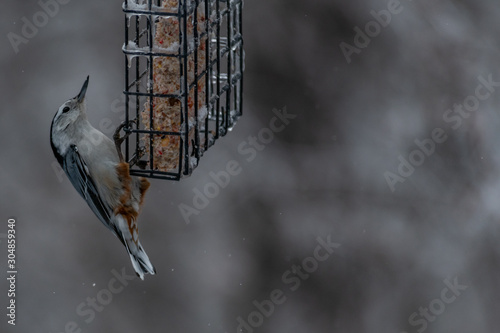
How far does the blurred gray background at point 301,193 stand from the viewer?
7391mm

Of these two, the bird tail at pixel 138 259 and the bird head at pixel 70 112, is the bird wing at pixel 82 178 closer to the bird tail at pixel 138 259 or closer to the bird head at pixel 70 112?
the bird head at pixel 70 112

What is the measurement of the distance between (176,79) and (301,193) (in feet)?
13.7

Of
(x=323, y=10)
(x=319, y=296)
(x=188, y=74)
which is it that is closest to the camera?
(x=188, y=74)

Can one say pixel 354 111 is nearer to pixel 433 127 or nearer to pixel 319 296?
pixel 433 127

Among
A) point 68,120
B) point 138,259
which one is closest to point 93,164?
point 68,120

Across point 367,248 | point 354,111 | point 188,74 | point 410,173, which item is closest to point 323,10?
point 354,111

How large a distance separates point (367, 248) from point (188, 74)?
14.8 ft

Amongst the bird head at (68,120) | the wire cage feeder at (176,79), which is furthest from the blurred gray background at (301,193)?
the wire cage feeder at (176,79)

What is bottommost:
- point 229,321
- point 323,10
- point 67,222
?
point 229,321

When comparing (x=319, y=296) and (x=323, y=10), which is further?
(x=319, y=296)

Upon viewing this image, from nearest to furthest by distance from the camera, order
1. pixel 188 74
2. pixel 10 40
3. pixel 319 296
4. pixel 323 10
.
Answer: pixel 188 74 < pixel 10 40 < pixel 323 10 < pixel 319 296

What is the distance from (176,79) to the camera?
412 cm

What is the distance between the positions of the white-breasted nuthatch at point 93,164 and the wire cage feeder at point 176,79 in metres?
0.12

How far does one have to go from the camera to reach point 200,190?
7500 millimetres
